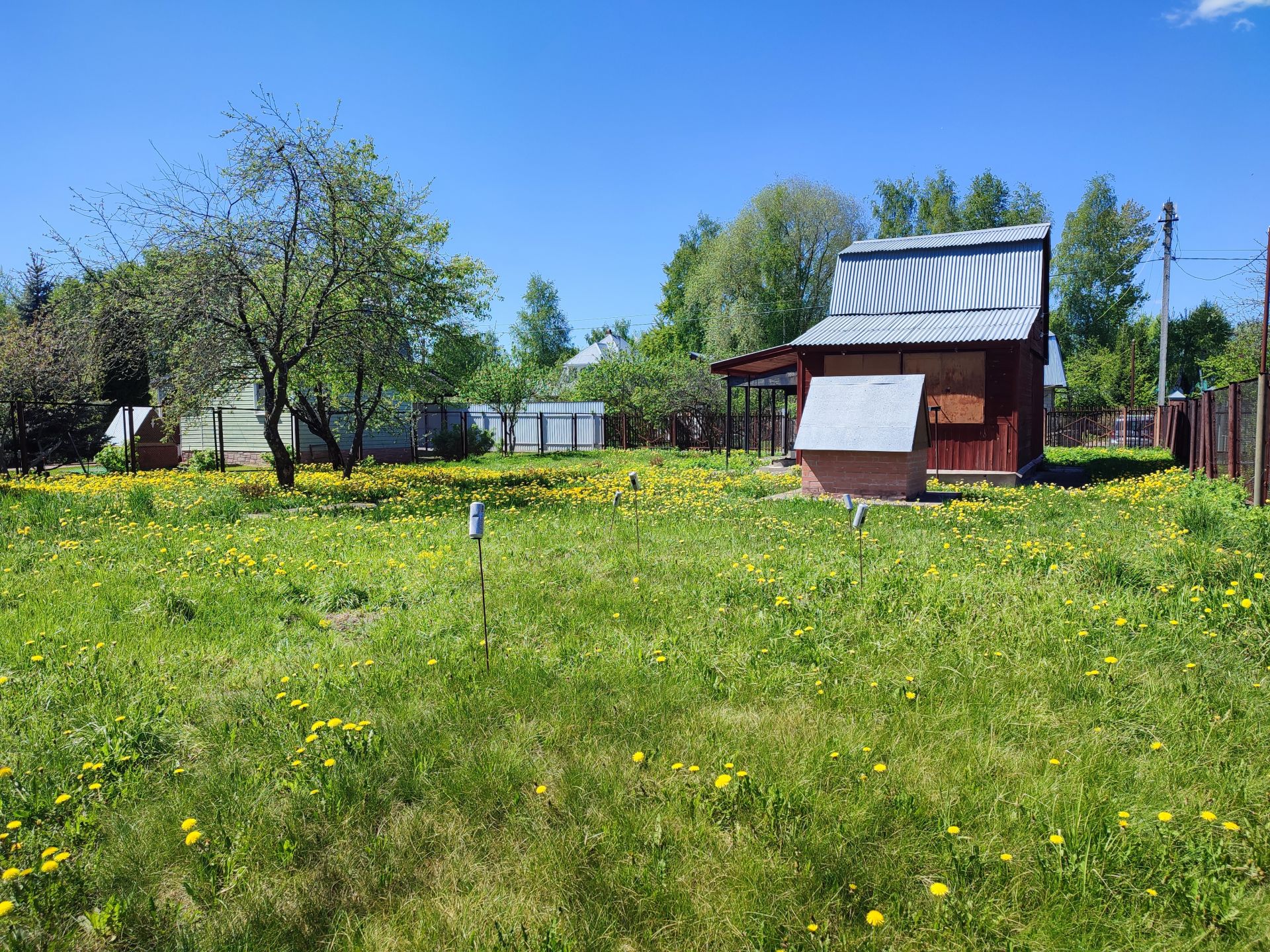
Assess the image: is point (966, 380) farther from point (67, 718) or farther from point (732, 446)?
point (732, 446)

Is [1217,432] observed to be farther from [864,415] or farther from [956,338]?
[864,415]

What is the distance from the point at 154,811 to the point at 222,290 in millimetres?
11717

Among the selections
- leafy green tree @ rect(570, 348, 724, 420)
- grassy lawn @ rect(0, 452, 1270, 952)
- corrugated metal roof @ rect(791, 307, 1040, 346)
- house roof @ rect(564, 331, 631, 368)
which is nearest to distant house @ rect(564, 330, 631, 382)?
house roof @ rect(564, 331, 631, 368)

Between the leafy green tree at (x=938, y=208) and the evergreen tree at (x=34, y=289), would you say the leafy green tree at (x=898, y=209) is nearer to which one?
the leafy green tree at (x=938, y=208)

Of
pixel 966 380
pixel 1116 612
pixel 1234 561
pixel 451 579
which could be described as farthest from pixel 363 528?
pixel 966 380

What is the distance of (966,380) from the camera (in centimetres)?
1573

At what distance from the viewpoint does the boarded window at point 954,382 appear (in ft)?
51.2

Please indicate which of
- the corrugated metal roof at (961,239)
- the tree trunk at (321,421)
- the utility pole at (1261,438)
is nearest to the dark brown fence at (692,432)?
the corrugated metal roof at (961,239)

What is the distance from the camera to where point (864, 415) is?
12.3 meters

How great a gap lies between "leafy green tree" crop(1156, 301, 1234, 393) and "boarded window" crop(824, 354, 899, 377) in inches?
1916

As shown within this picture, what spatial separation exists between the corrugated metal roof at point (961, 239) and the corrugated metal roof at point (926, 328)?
6.94 feet

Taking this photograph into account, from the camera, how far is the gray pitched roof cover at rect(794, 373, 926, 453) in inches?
466

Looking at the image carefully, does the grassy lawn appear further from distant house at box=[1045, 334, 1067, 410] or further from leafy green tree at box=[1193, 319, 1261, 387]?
leafy green tree at box=[1193, 319, 1261, 387]

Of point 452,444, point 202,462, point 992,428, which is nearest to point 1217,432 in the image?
point 992,428
